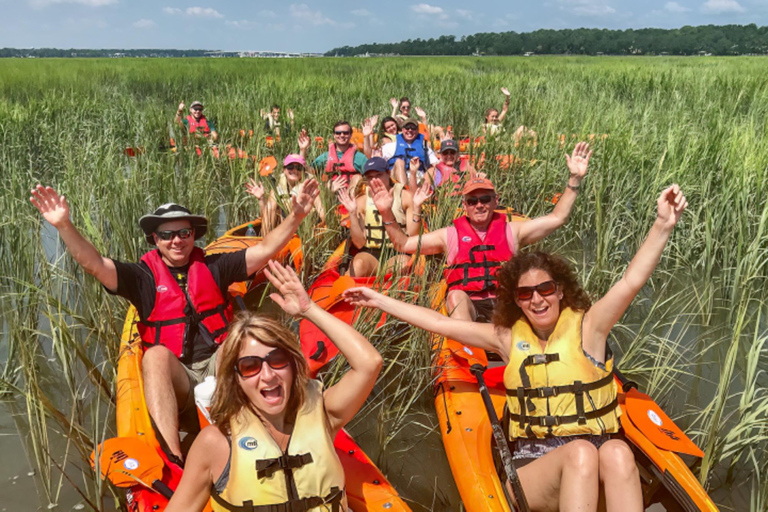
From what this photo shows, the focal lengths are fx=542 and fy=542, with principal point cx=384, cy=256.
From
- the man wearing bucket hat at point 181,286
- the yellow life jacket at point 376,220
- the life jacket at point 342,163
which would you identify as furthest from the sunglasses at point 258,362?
the life jacket at point 342,163

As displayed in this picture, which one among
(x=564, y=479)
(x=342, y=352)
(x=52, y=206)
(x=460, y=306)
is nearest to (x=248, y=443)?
(x=342, y=352)

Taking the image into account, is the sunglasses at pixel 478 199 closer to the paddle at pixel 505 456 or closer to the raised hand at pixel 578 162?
the raised hand at pixel 578 162

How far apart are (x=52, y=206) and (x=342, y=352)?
5.35 ft

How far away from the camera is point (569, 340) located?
87.4 inches

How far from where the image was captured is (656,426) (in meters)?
2.50

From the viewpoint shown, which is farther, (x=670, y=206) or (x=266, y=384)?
(x=670, y=206)

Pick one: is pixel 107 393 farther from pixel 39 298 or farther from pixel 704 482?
pixel 704 482

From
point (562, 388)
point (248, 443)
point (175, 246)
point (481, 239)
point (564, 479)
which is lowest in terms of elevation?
point (564, 479)

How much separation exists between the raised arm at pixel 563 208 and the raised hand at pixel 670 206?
1.36 meters

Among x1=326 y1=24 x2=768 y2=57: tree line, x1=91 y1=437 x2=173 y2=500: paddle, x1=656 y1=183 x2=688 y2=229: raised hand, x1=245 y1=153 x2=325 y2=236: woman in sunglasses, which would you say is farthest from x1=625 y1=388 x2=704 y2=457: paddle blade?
x1=326 y1=24 x2=768 y2=57: tree line

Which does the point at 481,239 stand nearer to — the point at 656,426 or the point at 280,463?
the point at 656,426

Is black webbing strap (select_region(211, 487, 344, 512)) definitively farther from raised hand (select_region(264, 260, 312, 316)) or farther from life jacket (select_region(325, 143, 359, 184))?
life jacket (select_region(325, 143, 359, 184))

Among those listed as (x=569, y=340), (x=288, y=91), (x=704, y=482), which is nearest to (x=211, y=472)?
(x=569, y=340)

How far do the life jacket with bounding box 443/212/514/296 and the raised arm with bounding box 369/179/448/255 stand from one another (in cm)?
15
